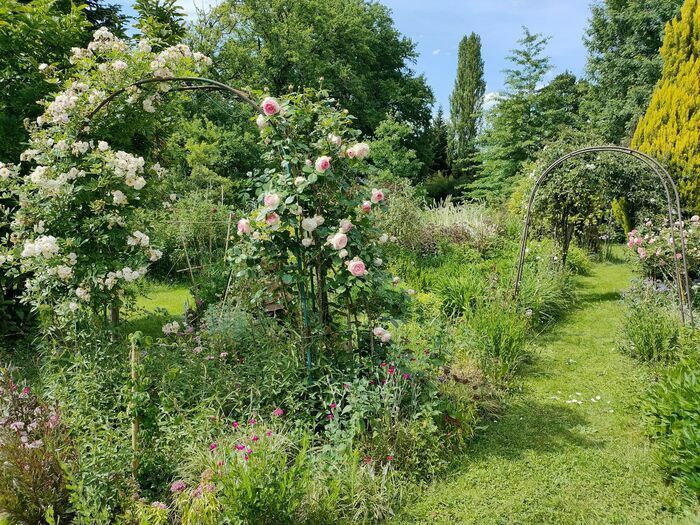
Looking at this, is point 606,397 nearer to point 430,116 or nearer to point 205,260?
point 205,260

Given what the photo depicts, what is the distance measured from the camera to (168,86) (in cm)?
376

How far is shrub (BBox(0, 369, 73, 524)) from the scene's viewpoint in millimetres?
2189

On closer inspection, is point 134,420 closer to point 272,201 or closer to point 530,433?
point 272,201

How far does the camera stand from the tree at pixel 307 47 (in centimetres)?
1500

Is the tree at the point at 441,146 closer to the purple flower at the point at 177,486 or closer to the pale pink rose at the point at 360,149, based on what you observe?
the pale pink rose at the point at 360,149

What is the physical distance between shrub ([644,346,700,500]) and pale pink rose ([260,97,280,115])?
3038mm

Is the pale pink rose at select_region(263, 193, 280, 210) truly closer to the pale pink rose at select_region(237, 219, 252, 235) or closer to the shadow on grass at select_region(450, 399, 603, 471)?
the pale pink rose at select_region(237, 219, 252, 235)

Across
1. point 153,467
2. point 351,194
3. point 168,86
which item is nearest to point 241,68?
point 168,86

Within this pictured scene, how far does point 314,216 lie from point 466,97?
25015 millimetres

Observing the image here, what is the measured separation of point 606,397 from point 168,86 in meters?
4.58

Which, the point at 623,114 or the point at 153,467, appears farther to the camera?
the point at 623,114

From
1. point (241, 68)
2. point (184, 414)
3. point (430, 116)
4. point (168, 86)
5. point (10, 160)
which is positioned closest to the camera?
point (184, 414)

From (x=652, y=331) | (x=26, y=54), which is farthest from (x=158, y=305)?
(x=652, y=331)

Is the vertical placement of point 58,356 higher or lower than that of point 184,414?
higher
